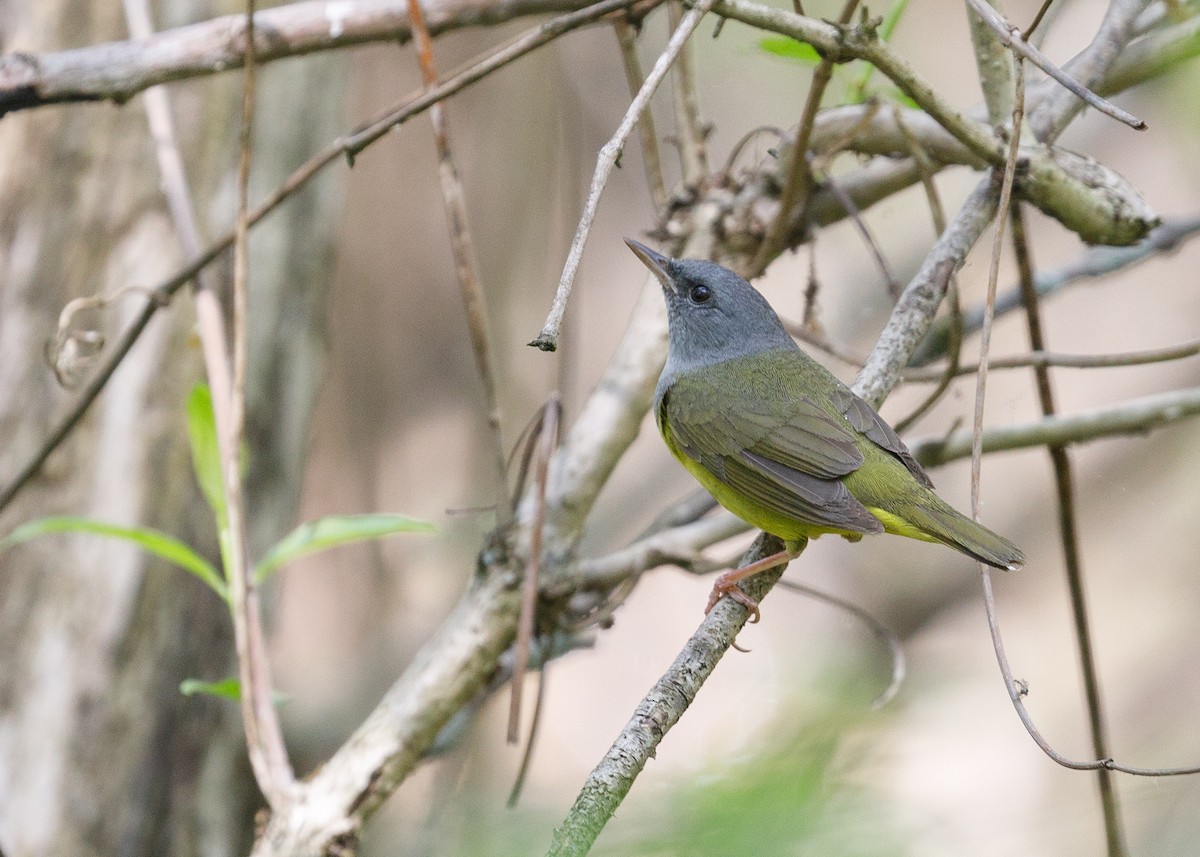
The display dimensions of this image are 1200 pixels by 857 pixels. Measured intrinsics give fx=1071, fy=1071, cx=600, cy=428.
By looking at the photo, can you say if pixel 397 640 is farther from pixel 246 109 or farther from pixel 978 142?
pixel 978 142

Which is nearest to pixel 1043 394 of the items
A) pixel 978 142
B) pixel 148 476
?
pixel 978 142

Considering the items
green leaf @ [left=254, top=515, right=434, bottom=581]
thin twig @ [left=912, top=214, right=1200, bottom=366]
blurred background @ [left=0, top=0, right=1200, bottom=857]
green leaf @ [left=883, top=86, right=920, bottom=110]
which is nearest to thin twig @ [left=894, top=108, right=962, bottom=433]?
green leaf @ [left=883, top=86, right=920, bottom=110]

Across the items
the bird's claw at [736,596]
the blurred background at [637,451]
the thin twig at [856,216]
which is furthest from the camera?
the blurred background at [637,451]

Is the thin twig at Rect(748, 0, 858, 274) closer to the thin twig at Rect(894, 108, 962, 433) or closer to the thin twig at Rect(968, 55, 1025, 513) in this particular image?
the thin twig at Rect(894, 108, 962, 433)

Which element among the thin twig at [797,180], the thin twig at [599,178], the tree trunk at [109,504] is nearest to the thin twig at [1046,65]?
the thin twig at [599,178]

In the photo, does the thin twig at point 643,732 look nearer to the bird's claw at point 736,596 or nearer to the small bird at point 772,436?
the bird's claw at point 736,596

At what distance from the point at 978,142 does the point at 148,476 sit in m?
2.52

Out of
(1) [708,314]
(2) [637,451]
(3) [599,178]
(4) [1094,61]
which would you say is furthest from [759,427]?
(2) [637,451]

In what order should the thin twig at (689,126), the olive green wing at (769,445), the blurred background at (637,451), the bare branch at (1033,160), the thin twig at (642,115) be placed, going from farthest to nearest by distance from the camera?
the blurred background at (637,451), the thin twig at (689,126), the thin twig at (642,115), the olive green wing at (769,445), the bare branch at (1033,160)

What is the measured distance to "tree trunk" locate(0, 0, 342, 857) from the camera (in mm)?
3029

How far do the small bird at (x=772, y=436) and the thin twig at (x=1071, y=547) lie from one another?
470 millimetres

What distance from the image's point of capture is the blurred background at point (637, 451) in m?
4.82

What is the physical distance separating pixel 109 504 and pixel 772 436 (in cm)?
197

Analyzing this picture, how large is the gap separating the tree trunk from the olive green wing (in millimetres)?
1567
